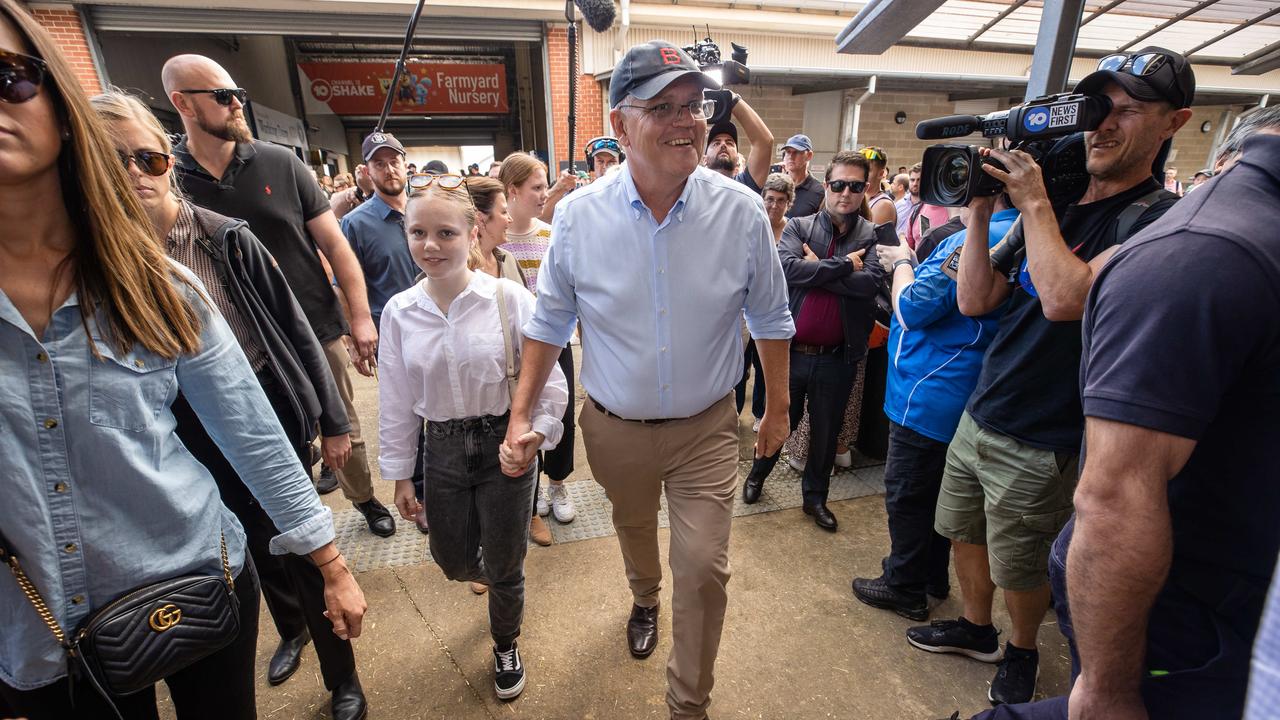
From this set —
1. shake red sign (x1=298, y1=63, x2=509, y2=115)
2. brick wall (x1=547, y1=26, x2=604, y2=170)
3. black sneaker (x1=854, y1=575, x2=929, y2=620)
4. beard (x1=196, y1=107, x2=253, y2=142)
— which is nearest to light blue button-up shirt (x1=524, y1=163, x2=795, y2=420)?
black sneaker (x1=854, y1=575, x2=929, y2=620)

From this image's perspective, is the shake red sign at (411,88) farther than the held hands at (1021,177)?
Yes

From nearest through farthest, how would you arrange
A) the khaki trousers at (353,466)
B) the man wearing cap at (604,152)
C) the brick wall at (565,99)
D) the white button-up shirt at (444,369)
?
the white button-up shirt at (444,369), the khaki trousers at (353,466), the man wearing cap at (604,152), the brick wall at (565,99)

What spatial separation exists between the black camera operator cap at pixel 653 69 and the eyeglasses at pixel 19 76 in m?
1.27

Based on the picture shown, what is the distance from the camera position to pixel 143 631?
1.02 m

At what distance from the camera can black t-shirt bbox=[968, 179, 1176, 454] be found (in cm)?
166

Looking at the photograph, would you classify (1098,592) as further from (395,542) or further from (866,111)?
(866,111)

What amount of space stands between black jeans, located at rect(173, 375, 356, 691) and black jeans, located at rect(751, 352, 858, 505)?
2.24 m

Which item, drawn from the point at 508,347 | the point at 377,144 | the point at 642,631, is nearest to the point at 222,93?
the point at 377,144

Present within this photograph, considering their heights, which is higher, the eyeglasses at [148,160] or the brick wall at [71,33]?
the brick wall at [71,33]

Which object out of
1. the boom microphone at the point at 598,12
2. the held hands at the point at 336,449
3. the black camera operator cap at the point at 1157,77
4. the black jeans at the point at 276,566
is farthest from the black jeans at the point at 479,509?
the boom microphone at the point at 598,12

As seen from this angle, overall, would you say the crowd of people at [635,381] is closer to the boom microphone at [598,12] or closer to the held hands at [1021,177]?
the held hands at [1021,177]

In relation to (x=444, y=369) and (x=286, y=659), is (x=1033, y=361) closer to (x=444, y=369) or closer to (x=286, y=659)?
(x=444, y=369)

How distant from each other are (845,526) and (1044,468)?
150 cm

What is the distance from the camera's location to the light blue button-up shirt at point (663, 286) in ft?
6.13
